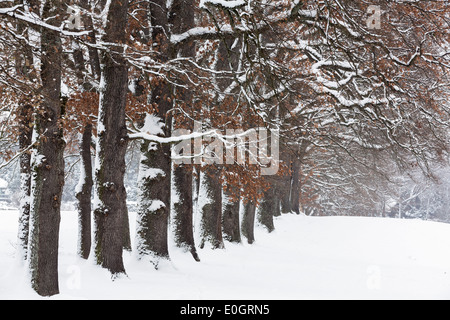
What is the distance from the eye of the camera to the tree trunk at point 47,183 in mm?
7402

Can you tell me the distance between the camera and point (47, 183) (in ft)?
24.5

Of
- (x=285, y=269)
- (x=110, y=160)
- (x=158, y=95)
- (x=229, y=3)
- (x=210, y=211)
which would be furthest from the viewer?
(x=210, y=211)

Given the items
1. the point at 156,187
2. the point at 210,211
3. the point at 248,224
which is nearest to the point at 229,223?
the point at 210,211

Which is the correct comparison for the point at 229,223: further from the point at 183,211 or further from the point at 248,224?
the point at 183,211

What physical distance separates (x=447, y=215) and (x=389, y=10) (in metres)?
57.4

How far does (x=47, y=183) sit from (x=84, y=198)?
527 centimetres

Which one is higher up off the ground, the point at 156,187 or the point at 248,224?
the point at 156,187

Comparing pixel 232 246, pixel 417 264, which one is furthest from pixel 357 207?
pixel 232 246

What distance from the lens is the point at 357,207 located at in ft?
183

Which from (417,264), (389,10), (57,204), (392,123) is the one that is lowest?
(417,264)

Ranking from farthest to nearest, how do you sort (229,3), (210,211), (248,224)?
1. (248,224)
2. (210,211)
3. (229,3)

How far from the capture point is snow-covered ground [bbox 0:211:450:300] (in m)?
8.74

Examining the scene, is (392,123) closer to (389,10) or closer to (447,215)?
(389,10)

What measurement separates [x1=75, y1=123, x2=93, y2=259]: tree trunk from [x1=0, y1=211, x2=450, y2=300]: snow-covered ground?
520 mm
